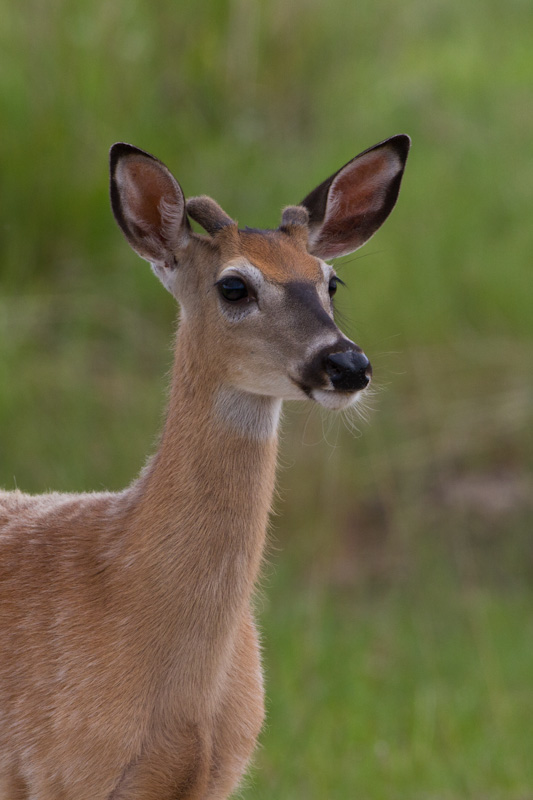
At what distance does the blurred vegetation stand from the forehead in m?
2.86

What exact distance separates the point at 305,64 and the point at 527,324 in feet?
9.47

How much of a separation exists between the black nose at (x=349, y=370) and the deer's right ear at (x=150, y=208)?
91 cm

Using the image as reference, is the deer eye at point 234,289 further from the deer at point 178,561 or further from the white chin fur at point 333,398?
the white chin fur at point 333,398

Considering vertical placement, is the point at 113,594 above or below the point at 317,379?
below

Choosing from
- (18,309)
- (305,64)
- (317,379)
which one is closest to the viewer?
(317,379)

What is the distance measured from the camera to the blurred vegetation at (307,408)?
7.56 meters

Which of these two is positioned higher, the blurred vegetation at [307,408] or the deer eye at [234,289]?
the deer eye at [234,289]

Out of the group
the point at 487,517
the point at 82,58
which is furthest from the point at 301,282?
the point at 487,517

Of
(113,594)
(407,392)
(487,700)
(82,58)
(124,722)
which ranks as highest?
(82,58)

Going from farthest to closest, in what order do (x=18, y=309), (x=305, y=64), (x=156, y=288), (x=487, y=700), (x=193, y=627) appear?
1. (x=305, y=64)
2. (x=156, y=288)
3. (x=18, y=309)
4. (x=487, y=700)
5. (x=193, y=627)

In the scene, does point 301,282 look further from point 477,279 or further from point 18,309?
point 477,279

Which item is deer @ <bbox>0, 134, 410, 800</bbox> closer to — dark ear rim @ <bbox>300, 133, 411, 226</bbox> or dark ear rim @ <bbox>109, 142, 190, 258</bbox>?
dark ear rim @ <bbox>109, 142, 190, 258</bbox>

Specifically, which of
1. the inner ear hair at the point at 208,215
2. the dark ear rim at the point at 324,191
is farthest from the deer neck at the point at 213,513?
the dark ear rim at the point at 324,191

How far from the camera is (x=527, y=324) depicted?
10234mm
